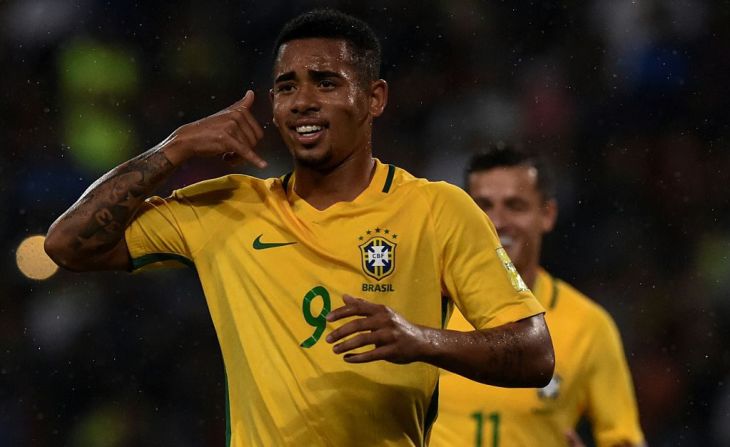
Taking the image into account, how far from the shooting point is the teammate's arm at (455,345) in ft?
8.57

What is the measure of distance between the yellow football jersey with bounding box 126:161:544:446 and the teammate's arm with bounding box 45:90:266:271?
0.30ft

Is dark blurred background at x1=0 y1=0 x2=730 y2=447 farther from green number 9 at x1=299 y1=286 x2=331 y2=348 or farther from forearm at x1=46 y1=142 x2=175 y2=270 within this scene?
green number 9 at x1=299 y1=286 x2=331 y2=348

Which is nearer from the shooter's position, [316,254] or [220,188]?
[316,254]

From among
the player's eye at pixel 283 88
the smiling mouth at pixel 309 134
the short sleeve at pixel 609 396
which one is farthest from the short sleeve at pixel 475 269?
the short sleeve at pixel 609 396

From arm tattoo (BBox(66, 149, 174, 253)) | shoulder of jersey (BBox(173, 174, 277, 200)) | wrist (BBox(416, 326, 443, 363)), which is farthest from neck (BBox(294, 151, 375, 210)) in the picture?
wrist (BBox(416, 326, 443, 363))

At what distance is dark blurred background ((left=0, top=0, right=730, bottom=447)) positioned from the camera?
671 centimetres

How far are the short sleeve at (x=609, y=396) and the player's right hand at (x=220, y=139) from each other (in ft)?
7.43

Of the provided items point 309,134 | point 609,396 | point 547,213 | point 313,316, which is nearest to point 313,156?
point 309,134

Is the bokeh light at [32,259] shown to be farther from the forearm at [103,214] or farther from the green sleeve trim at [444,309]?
the green sleeve trim at [444,309]

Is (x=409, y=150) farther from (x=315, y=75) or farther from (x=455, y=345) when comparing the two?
(x=455, y=345)

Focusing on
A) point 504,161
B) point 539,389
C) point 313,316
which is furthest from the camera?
point 504,161

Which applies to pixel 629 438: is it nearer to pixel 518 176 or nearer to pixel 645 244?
pixel 518 176

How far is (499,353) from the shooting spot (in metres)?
2.95

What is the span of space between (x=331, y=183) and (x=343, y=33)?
406 mm
